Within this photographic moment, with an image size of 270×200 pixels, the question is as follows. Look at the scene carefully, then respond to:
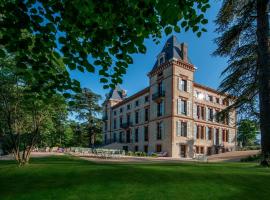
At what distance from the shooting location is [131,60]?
5020 millimetres

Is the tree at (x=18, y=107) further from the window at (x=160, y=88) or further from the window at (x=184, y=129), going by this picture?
the window at (x=160, y=88)

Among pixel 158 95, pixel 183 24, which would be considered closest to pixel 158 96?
pixel 158 95

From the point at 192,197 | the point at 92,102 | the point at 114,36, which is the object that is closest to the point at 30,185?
the point at 192,197

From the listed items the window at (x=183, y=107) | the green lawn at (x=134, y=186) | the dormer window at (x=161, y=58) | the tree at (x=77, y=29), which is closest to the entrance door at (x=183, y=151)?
the window at (x=183, y=107)

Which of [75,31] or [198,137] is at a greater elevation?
[75,31]

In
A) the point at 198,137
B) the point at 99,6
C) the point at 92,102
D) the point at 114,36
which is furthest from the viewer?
the point at 92,102

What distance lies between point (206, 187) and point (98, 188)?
9.11ft

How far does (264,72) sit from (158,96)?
76.5 feet

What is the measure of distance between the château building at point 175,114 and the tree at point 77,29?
27235 mm

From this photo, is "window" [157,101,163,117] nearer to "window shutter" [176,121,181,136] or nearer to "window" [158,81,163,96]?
"window" [158,81,163,96]

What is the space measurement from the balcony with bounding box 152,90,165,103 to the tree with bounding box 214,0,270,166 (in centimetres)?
1909

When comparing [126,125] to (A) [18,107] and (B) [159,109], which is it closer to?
(B) [159,109]

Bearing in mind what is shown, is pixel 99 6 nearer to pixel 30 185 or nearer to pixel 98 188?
pixel 98 188

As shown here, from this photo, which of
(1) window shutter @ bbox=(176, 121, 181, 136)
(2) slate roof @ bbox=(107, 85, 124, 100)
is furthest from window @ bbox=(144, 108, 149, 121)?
(2) slate roof @ bbox=(107, 85, 124, 100)
